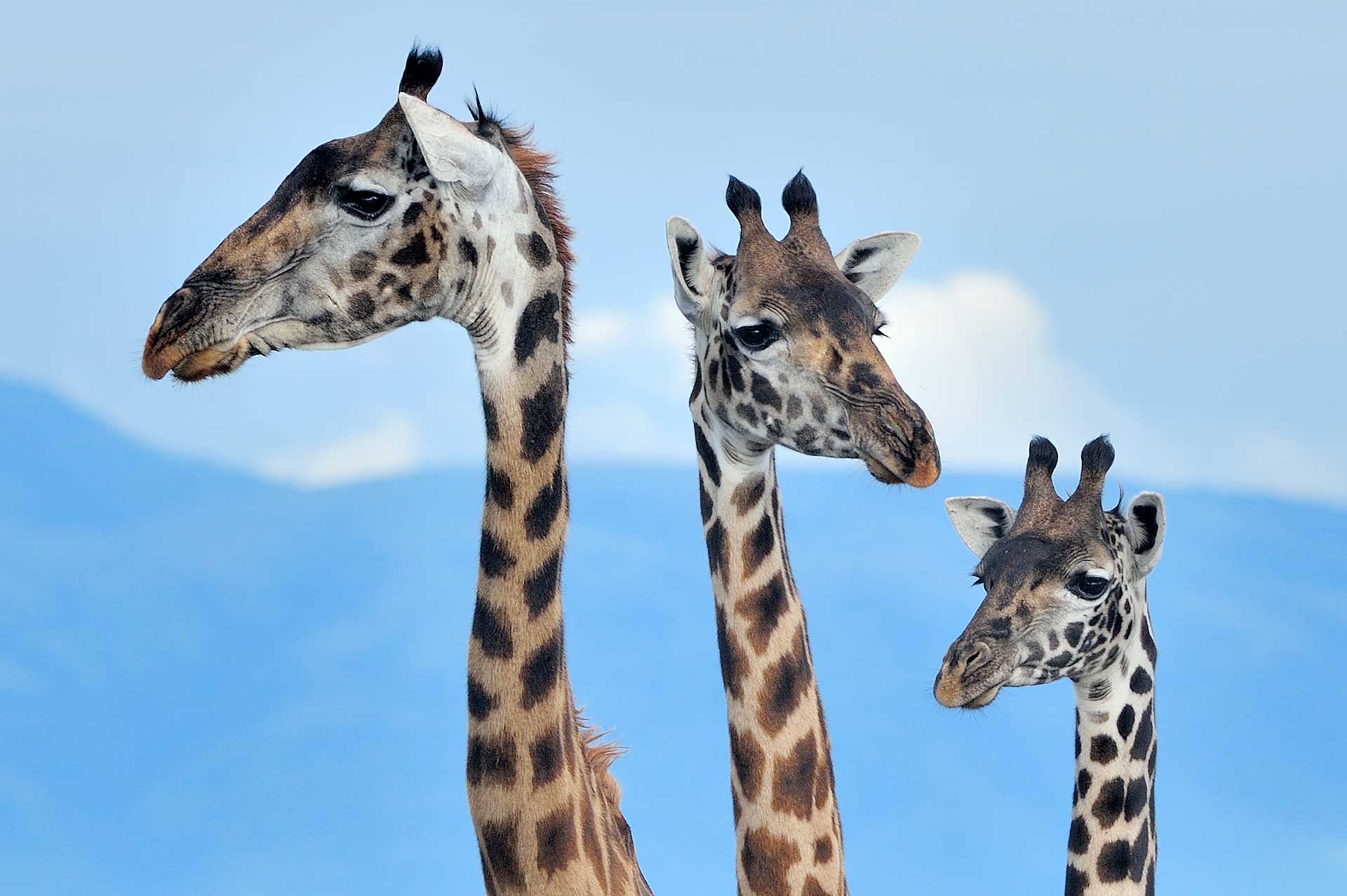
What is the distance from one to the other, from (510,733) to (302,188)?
7.13 ft

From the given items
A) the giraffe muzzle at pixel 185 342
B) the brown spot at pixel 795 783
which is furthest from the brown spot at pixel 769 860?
the giraffe muzzle at pixel 185 342

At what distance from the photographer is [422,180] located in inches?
224

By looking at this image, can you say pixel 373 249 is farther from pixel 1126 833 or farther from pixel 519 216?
pixel 1126 833

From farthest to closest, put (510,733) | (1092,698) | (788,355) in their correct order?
(1092,698), (788,355), (510,733)

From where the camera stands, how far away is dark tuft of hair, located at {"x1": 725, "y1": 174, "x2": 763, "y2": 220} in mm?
7391

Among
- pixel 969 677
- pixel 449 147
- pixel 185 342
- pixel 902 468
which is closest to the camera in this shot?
pixel 185 342

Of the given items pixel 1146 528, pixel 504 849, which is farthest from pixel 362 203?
pixel 1146 528

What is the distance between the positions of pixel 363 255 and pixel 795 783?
2.98 metres

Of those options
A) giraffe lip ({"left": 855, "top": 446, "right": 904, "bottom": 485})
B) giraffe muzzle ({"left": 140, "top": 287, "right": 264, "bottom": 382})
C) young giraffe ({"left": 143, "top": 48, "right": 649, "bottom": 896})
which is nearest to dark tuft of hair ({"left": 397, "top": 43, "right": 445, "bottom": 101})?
young giraffe ({"left": 143, "top": 48, "right": 649, "bottom": 896})

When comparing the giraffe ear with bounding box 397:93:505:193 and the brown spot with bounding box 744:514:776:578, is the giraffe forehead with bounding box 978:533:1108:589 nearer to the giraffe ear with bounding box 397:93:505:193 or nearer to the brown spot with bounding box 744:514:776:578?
the brown spot with bounding box 744:514:776:578

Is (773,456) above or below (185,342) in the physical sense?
above

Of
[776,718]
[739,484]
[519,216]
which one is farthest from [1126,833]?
[519,216]

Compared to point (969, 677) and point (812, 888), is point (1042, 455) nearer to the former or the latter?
point (969, 677)

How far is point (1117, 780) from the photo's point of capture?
323 inches
